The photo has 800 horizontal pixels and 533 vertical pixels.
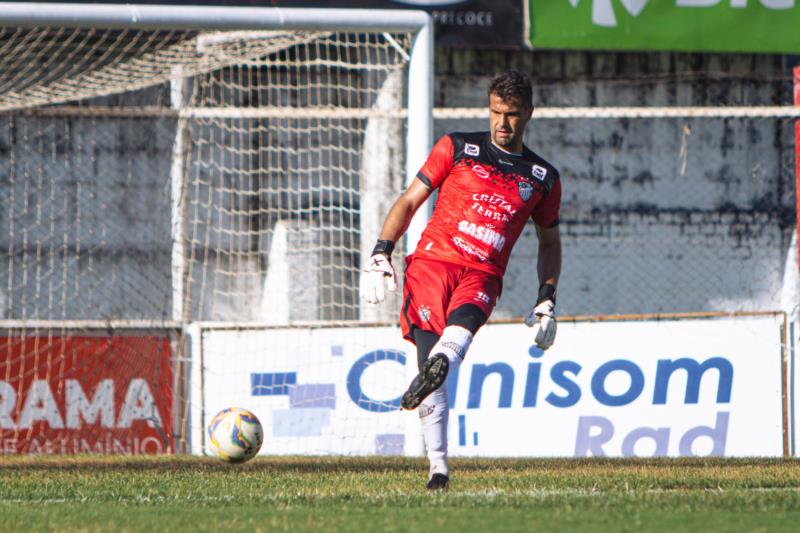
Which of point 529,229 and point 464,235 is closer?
point 464,235

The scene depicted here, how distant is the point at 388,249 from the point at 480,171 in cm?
60

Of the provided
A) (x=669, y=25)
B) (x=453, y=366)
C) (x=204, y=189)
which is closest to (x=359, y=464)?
(x=453, y=366)

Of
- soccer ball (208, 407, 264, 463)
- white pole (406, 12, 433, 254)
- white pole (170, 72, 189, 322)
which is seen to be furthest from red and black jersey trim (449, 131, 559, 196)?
white pole (170, 72, 189, 322)

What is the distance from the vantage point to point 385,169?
12.7 m

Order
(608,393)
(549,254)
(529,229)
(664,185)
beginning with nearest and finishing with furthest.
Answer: (549,254), (608,393), (529,229), (664,185)

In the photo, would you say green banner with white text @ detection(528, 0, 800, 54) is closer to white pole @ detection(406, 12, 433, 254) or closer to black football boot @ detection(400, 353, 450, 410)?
white pole @ detection(406, 12, 433, 254)

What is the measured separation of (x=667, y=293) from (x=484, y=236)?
27.0 ft

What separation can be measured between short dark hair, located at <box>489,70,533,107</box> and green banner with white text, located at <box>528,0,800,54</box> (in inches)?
250

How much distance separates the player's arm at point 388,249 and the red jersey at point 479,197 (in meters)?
0.10

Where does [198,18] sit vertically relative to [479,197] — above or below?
above

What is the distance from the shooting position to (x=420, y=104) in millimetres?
9711

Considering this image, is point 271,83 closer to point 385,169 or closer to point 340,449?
point 385,169

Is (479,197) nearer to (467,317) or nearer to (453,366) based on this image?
(467,317)

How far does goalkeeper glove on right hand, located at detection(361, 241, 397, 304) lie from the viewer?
227 inches
